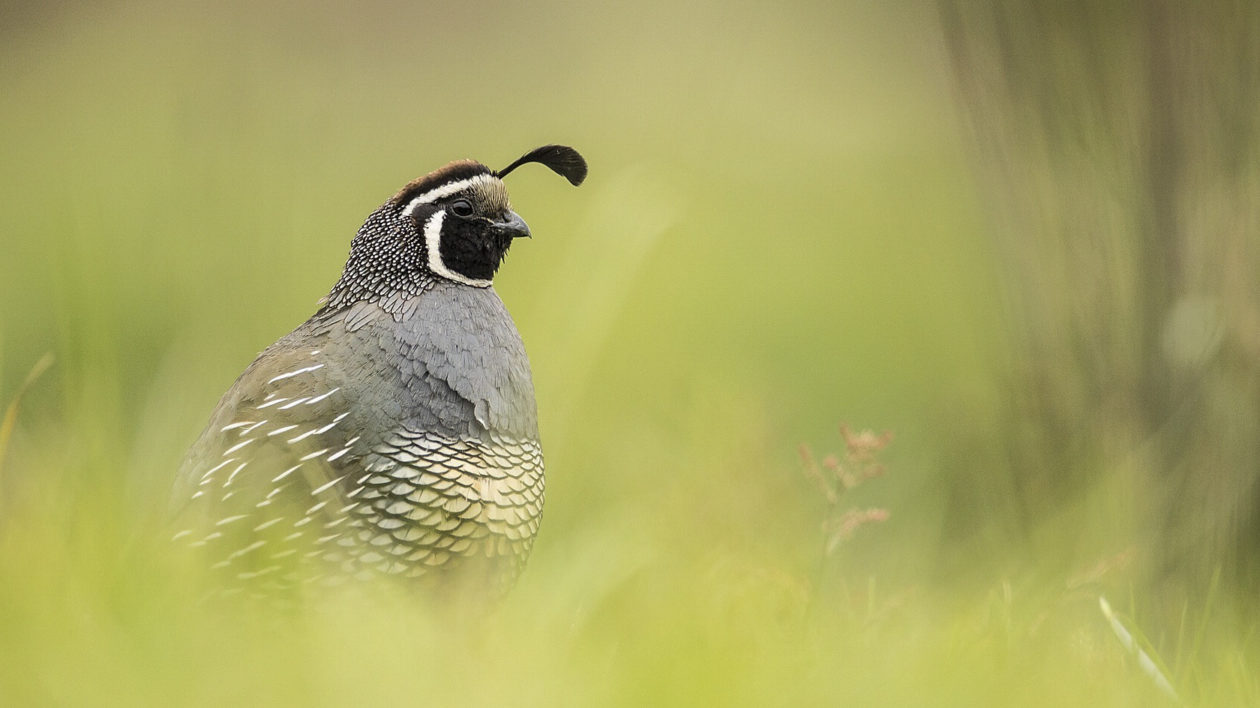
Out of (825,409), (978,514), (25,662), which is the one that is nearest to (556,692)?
(25,662)

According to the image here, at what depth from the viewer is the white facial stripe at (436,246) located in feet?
10.1

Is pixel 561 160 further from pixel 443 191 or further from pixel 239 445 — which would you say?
pixel 239 445

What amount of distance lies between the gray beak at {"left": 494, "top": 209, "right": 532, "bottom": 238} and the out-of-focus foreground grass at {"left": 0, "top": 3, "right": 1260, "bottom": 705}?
18 centimetres

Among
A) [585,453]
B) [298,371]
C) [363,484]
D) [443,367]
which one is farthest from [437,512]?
[585,453]

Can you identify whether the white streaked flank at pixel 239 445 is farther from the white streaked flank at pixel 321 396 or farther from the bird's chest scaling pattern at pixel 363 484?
the white streaked flank at pixel 321 396

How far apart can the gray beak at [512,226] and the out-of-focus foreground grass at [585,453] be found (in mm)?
177

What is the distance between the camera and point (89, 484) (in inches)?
86.6

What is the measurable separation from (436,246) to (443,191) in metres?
0.12

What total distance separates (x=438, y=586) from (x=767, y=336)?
480 centimetres

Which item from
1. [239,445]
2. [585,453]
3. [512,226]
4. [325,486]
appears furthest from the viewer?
[585,453]

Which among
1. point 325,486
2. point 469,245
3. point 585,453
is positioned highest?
point 469,245

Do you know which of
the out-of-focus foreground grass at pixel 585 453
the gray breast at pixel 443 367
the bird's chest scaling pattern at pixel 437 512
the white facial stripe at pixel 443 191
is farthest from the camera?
the white facial stripe at pixel 443 191

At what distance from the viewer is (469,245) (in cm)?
310

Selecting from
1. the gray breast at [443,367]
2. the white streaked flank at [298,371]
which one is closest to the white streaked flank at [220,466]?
the white streaked flank at [298,371]
